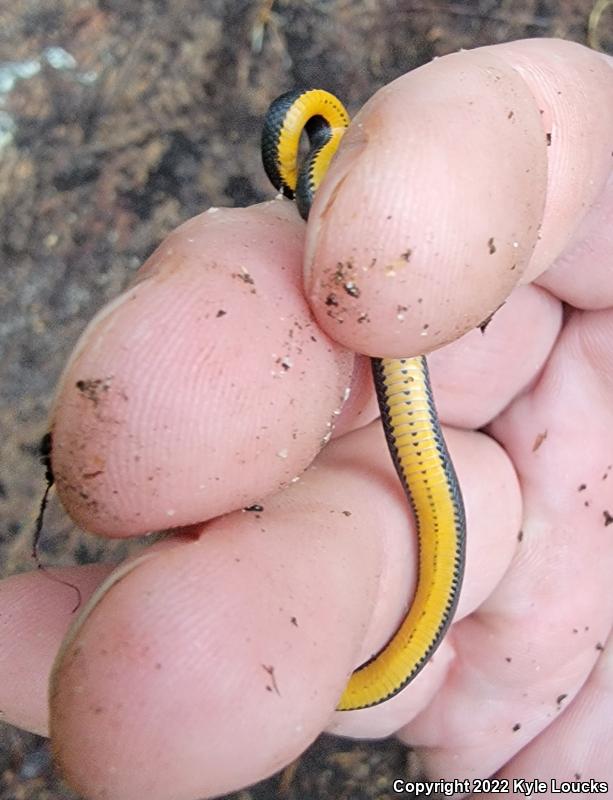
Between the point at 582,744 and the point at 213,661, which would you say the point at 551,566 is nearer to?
the point at 582,744

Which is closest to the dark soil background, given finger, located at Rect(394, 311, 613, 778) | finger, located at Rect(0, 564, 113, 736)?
finger, located at Rect(0, 564, 113, 736)

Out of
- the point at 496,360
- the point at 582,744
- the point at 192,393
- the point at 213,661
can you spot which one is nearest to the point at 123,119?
the point at 496,360

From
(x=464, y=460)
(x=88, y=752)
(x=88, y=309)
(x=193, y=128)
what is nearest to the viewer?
(x=88, y=752)

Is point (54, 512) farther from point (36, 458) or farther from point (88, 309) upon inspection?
point (88, 309)

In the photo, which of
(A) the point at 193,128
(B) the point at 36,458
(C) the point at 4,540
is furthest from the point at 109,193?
(C) the point at 4,540

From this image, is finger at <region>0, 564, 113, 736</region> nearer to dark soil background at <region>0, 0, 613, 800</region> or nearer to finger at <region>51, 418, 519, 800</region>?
finger at <region>51, 418, 519, 800</region>
